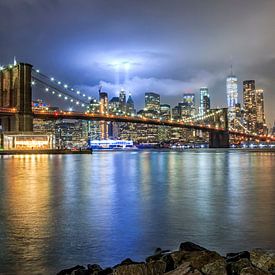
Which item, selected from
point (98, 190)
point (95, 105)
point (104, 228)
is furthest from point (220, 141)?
point (104, 228)

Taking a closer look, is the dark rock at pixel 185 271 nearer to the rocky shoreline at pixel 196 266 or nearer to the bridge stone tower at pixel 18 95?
the rocky shoreline at pixel 196 266

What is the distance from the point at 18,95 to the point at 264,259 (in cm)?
7943

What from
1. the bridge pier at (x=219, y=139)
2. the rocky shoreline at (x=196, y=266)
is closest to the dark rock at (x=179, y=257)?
the rocky shoreline at (x=196, y=266)

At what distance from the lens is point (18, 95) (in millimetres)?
79875

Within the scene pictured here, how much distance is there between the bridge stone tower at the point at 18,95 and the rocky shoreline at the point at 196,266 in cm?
7351

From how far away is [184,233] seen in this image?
26.3ft

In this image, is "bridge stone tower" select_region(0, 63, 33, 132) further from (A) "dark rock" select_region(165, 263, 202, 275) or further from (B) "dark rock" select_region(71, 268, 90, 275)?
(A) "dark rock" select_region(165, 263, 202, 275)

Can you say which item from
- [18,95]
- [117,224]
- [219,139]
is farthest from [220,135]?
[117,224]

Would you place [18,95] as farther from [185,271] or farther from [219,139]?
[185,271]

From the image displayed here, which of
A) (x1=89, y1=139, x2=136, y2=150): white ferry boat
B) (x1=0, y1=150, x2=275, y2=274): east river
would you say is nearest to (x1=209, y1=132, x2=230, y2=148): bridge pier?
(x1=89, y1=139, x2=136, y2=150): white ferry boat

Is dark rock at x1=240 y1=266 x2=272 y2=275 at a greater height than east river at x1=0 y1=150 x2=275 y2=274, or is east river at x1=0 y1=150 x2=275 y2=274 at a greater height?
dark rock at x1=240 y1=266 x2=272 y2=275

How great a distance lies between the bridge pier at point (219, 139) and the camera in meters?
112

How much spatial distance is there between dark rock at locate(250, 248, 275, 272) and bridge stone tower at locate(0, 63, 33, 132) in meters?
73.9

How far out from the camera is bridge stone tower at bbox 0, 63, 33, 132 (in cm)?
7662
